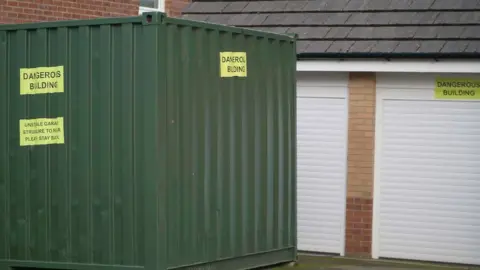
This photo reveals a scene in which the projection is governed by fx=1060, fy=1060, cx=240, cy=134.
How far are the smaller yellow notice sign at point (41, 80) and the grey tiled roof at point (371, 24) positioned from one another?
237 inches

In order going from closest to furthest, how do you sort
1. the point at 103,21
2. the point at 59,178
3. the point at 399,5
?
the point at 103,21
the point at 59,178
the point at 399,5

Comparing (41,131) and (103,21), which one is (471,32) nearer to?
(103,21)

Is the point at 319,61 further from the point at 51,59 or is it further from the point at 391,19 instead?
the point at 51,59

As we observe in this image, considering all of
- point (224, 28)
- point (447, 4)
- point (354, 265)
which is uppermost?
point (447, 4)

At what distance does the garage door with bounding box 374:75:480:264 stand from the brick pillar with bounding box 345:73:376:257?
0.11m

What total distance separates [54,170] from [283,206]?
2.36 meters

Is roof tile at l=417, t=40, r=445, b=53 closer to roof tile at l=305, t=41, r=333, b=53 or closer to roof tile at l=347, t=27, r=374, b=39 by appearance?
roof tile at l=347, t=27, r=374, b=39

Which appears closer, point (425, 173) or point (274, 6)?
point (425, 173)

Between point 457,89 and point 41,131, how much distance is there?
6.77m

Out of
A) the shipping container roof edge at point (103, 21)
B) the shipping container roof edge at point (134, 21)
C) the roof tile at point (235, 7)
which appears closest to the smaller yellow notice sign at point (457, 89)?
the roof tile at point (235, 7)

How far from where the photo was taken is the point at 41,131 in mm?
8734

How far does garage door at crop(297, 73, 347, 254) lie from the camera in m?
14.5

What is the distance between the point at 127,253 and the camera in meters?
8.39

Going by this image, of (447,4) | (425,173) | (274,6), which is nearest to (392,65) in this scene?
(447,4)
